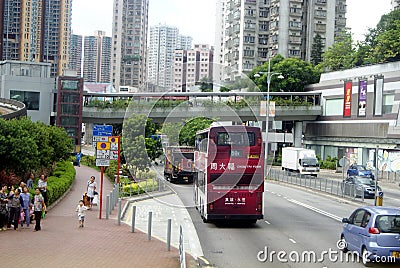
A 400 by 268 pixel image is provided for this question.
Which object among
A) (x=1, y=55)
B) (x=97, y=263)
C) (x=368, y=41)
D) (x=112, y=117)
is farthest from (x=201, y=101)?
(x=1, y=55)

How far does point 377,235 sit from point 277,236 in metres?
6.24

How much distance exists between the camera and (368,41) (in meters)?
88.7

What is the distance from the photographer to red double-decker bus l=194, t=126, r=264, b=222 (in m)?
20.2

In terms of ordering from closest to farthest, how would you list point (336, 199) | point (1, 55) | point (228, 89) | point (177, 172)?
point (228, 89), point (336, 199), point (177, 172), point (1, 55)

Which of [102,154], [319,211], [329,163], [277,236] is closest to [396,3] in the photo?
[329,163]

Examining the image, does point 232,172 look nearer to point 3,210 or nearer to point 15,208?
point 15,208

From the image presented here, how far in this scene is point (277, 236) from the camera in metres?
19.6

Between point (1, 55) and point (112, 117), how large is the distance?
7186cm

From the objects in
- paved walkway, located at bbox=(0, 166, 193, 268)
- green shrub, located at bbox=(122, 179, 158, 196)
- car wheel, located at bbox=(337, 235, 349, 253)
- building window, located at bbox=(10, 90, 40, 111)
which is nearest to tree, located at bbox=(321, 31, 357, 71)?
building window, located at bbox=(10, 90, 40, 111)

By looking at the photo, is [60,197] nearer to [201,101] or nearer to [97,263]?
[201,101]

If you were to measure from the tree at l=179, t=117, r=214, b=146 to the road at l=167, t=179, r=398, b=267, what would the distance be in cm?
436

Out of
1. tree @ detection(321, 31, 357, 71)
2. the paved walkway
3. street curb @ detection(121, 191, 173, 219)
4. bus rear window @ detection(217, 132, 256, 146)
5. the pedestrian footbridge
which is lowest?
street curb @ detection(121, 191, 173, 219)

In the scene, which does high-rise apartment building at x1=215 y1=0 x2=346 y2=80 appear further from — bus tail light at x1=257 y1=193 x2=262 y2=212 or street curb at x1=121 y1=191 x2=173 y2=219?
bus tail light at x1=257 y1=193 x2=262 y2=212

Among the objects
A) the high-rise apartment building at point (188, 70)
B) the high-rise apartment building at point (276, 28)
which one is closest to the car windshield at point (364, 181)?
the high-rise apartment building at point (188, 70)
